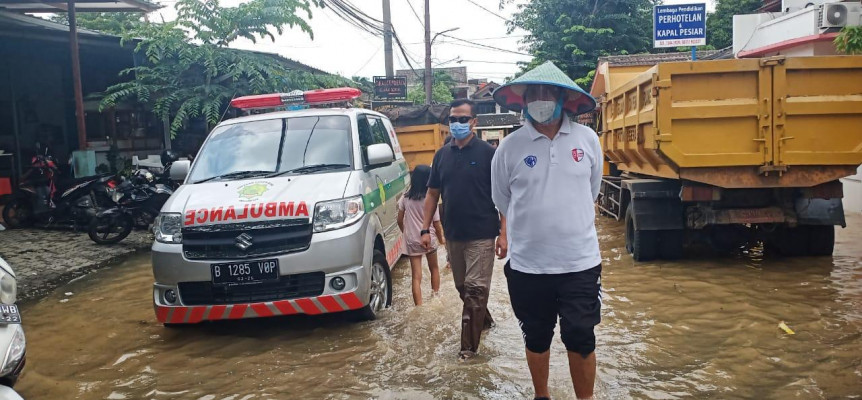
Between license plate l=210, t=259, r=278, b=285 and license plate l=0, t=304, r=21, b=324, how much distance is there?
1911mm

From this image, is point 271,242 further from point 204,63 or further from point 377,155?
point 204,63

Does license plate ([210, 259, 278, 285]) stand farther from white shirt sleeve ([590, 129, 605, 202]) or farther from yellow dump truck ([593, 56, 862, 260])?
yellow dump truck ([593, 56, 862, 260])

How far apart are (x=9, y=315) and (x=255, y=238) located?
2.07 metres

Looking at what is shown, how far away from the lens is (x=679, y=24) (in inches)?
445

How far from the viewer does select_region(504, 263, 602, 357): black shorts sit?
10.3ft

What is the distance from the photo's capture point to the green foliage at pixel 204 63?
13078 millimetres

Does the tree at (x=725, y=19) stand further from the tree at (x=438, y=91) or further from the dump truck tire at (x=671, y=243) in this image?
the dump truck tire at (x=671, y=243)

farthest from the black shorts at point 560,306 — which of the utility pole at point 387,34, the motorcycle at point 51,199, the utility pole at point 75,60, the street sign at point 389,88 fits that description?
the street sign at point 389,88

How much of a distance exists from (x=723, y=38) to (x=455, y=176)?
2597cm

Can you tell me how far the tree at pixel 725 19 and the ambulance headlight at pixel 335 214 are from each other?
25.6 metres

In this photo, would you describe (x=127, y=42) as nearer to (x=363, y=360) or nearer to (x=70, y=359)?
(x=70, y=359)

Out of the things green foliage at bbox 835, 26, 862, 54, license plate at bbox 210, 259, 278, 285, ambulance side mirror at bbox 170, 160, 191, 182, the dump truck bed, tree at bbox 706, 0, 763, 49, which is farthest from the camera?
tree at bbox 706, 0, 763, 49

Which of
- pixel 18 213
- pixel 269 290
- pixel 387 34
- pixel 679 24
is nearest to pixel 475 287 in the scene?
pixel 269 290

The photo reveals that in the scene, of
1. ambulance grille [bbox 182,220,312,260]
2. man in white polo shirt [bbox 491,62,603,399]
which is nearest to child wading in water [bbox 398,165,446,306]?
ambulance grille [bbox 182,220,312,260]
